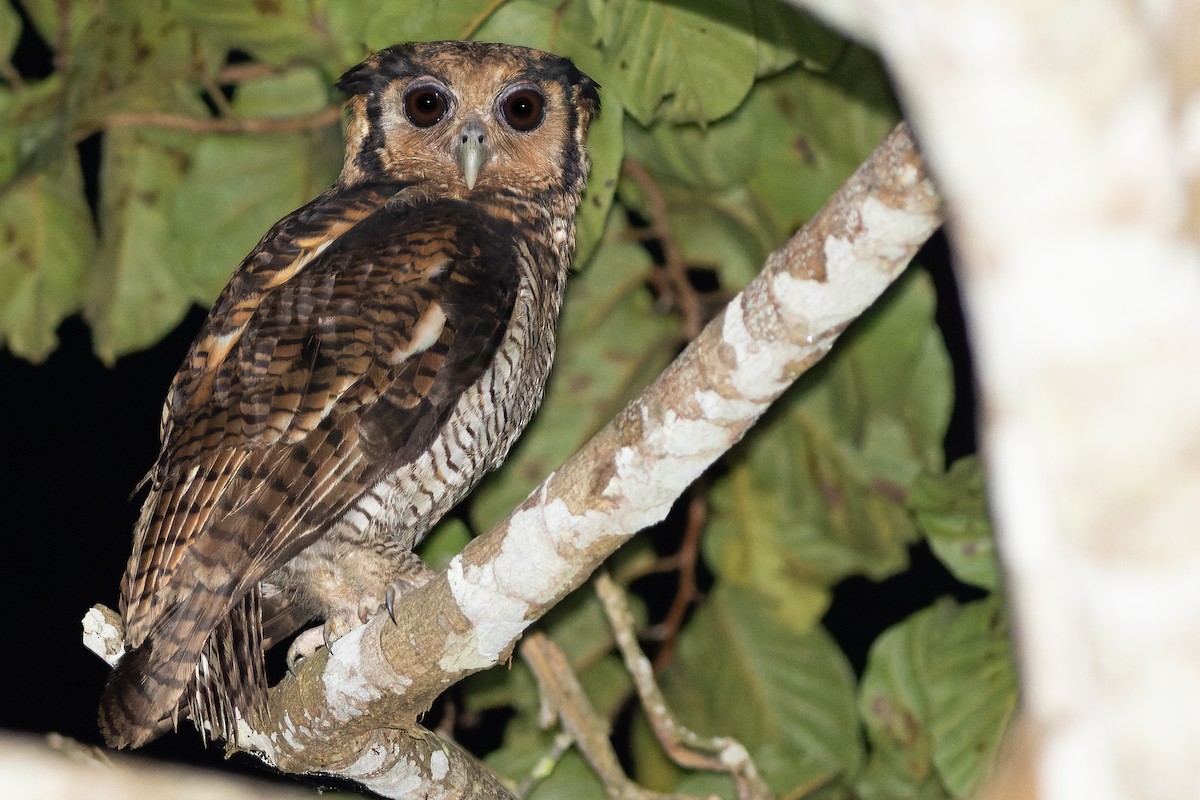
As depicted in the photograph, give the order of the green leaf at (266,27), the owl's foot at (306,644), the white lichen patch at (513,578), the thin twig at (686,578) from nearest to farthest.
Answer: the white lichen patch at (513,578)
the owl's foot at (306,644)
the green leaf at (266,27)
the thin twig at (686,578)

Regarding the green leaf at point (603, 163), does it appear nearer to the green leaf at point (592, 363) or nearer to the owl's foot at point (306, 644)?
the green leaf at point (592, 363)

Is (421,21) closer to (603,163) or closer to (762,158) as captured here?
(603,163)

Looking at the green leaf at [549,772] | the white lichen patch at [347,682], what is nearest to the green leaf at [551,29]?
the white lichen patch at [347,682]

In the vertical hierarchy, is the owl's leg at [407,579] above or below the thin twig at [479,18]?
below

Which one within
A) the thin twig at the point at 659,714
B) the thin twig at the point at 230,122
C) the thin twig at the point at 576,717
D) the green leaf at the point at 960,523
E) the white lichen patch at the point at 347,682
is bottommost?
the white lichen patch at the point at 347,682

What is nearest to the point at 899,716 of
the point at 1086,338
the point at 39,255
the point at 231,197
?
the point at 231,197

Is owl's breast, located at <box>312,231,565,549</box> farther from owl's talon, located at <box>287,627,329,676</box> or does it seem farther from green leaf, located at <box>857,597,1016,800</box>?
green leaf, located at <box>857,597,1016,800</box>

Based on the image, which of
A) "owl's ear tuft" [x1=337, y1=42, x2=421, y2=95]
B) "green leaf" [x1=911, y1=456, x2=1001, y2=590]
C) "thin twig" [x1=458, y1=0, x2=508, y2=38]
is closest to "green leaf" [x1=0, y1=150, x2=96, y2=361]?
"owl's ear tuft" [x1=337, y1=42, x2=421, y2=95]

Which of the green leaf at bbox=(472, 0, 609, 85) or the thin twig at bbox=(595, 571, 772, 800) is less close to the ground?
the green leaf at bbox=(472, 0, 609, 85)
